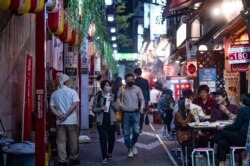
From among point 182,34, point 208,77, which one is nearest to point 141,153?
point 208,77

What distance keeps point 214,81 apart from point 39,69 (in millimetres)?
10774

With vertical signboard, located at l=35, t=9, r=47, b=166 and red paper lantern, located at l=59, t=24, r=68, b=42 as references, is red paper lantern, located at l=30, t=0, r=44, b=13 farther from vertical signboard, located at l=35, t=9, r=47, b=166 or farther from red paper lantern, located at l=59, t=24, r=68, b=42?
red paper lantern, located at l=59, t=24, r=68, b=42

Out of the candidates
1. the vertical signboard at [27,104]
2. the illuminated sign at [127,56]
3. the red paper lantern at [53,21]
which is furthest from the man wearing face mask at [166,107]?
the illuminated sign at [127,56]

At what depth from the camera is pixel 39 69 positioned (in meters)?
8.10

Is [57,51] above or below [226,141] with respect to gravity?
above

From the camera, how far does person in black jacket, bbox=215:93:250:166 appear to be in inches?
356

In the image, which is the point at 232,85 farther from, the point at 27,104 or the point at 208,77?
the point at 27,104

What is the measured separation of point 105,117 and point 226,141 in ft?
12.0

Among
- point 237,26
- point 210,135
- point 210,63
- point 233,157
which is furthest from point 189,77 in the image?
point 233,157

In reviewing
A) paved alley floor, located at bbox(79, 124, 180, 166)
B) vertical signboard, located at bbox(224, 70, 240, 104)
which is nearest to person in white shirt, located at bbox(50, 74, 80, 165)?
paved alley floor, located at bbox(79, 124, 180, 166)

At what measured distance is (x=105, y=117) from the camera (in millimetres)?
12023

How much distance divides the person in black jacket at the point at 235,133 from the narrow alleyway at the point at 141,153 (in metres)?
2.11

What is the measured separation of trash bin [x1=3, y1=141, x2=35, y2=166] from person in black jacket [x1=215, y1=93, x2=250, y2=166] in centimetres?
375

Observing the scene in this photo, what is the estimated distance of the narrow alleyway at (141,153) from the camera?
11.8 m
